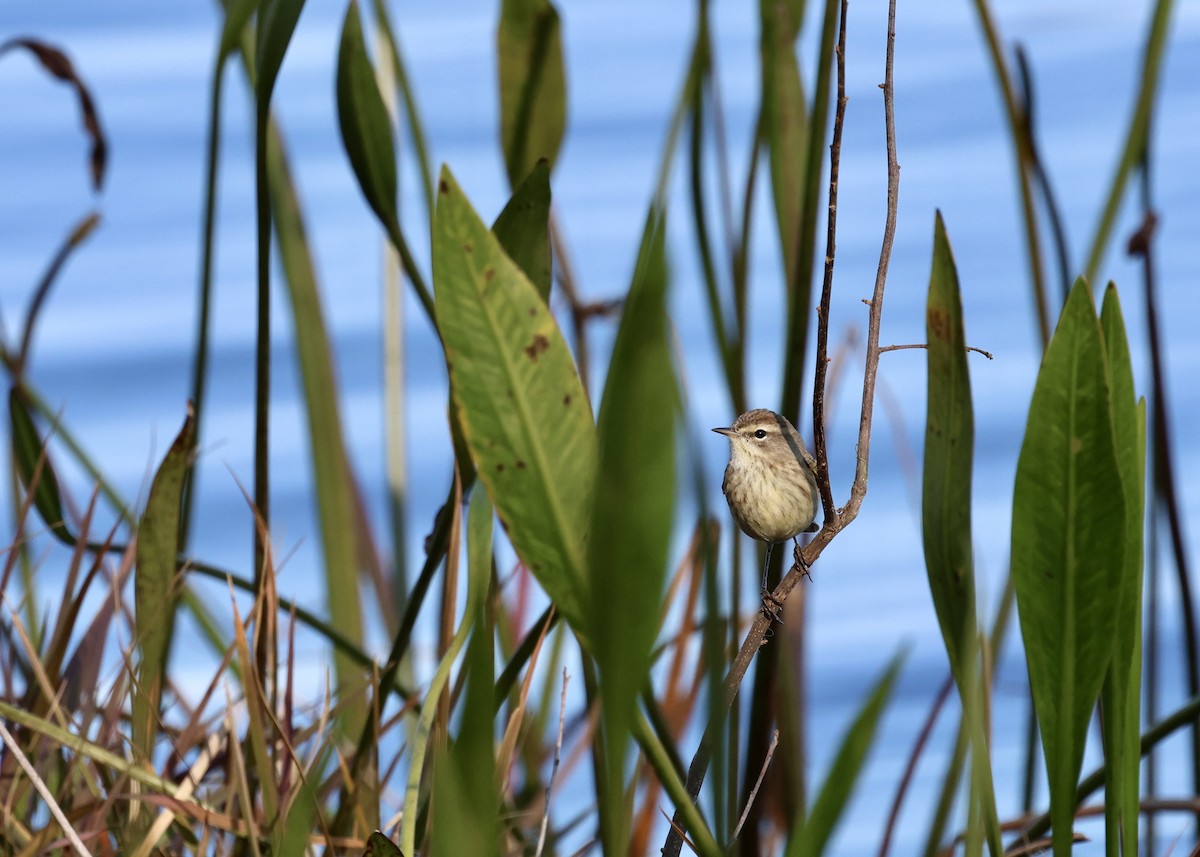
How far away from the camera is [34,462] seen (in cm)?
92

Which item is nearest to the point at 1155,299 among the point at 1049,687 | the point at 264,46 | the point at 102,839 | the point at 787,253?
the point at 787,253

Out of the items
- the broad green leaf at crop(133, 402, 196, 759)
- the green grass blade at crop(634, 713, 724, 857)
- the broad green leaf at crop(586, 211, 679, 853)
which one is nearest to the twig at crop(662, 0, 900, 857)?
the green grass blade at crop(634, 713, 724, 857)

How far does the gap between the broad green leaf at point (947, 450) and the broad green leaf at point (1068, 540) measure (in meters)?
0.03

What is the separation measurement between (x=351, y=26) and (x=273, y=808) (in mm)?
429

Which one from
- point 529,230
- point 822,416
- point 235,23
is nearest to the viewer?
point 822,416

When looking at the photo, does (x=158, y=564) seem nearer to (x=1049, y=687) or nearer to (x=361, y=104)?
(x=361, y=104)

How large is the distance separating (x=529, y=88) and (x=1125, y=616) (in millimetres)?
464

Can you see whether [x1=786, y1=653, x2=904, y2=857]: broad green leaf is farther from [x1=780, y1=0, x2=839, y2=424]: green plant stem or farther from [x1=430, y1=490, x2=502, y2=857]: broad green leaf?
[x1=780, y1=0, x2=839, y2=424]: green plant stem

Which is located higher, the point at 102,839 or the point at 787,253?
the point at 787,253

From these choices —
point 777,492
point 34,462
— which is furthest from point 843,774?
point 34,462

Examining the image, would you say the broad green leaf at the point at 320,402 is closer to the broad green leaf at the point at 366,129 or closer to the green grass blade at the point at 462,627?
the broad green leaf at the point at 366,129

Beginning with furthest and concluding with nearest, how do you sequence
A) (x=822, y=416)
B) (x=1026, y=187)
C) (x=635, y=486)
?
(x=1026, y=187) → (x=822, y=416) → (x=635, y=486)

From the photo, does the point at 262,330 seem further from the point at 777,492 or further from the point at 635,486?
the point at 635,486

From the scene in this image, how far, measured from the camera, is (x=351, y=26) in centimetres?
81
